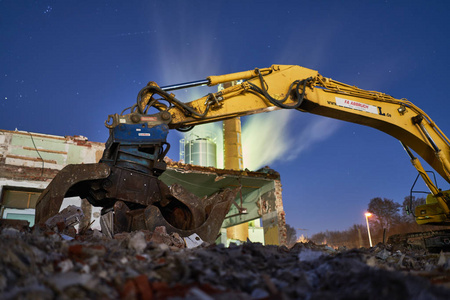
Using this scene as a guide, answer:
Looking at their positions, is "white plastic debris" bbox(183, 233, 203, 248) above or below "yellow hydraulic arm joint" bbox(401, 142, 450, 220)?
below

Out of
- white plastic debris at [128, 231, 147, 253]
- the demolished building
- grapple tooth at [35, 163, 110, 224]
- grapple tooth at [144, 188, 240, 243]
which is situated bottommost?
white plastic debris at [128, 231, 147, 253]

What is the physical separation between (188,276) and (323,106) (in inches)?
224

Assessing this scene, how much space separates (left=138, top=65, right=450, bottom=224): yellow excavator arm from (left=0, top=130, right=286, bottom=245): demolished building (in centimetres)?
427

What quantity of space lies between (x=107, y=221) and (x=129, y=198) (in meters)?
0.45

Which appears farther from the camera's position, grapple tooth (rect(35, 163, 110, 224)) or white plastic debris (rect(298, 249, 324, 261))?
grapple tooth (rect(35, 163, 110, 224))

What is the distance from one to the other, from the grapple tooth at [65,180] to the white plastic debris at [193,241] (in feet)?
4.97

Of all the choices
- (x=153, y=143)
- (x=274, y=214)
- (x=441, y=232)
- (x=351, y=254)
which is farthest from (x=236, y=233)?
(x=351, y=254)

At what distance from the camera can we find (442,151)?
734 cm

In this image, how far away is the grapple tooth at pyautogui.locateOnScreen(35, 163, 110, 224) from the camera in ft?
14.3

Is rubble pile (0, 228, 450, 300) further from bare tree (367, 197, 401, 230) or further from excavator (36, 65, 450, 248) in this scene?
bare tree (367, 197, 401, 230)

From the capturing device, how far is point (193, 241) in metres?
4.43

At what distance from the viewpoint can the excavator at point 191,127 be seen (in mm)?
4625

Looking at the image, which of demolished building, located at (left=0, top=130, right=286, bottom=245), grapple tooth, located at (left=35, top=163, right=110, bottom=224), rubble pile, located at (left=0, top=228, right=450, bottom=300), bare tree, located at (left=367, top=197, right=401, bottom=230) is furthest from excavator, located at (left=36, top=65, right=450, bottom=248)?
bare tree, located at (left=367, top=197, right=401, bottom=230)

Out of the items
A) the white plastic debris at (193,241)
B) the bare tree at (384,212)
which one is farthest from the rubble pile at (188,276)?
the bare tree at (384,212)
